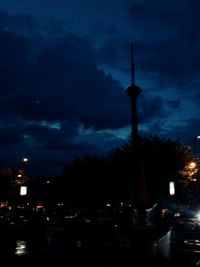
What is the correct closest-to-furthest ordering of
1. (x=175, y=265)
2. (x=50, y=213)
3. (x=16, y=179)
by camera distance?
1. (x=175, y=265)
2. (x=50, y=213)
3. (x=16, y=179)

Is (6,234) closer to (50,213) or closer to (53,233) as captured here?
(53,233)

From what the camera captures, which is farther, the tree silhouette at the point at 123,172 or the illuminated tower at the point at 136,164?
the tree silhouette at the point at 123,172

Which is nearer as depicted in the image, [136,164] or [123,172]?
[136,164]

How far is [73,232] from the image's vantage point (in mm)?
20703

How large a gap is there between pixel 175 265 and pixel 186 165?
3699 centimetres

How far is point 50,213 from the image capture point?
46.7m

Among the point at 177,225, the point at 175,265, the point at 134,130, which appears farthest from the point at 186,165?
the point at 175,265

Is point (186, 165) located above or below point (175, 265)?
above

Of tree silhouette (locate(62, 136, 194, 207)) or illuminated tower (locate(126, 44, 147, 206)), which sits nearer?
illuminated tower (locate(126, 44, 147, 206))

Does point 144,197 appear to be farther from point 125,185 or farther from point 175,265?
point 125,185

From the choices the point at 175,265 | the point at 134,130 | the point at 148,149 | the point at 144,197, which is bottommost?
the point at 175,265

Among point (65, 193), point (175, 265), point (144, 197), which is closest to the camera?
point (175, 265)

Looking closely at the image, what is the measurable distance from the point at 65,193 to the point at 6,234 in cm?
3376

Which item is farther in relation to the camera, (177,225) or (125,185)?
(125,185)
